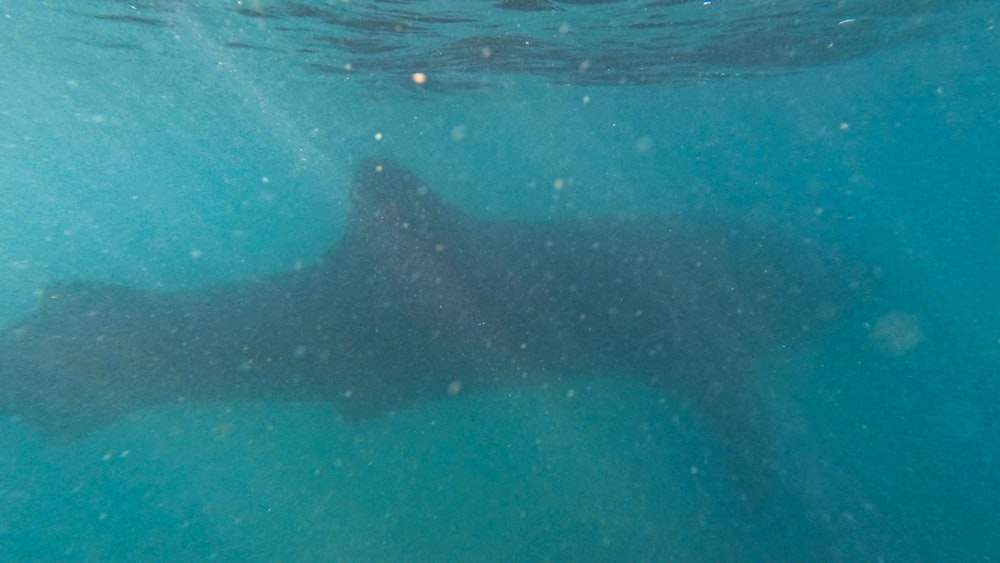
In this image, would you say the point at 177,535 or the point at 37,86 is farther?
the point at 37,86

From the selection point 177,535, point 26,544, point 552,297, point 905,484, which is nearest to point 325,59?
point 552,297

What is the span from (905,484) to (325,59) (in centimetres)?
1994

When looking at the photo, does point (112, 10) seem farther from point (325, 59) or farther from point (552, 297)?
point (552, 297)

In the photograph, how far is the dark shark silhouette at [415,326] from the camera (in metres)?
11.1

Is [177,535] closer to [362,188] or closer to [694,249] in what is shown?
[362,188]

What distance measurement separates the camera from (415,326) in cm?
1168

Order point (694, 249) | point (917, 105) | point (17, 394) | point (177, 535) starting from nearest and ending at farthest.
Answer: point (17, 394)
point (694, 249)
point (177, 535)
point (917, 105)

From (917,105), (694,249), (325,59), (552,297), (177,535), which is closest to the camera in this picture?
(552,297)

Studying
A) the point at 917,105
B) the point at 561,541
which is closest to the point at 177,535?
the point at 561,541

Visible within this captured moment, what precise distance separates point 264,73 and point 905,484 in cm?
2294

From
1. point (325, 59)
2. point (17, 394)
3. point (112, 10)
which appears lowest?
point (17, 394)

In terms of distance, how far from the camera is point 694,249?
12648 millimetres

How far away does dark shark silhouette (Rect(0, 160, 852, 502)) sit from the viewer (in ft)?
36.5

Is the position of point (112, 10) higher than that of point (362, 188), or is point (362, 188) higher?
point (112, 10)
